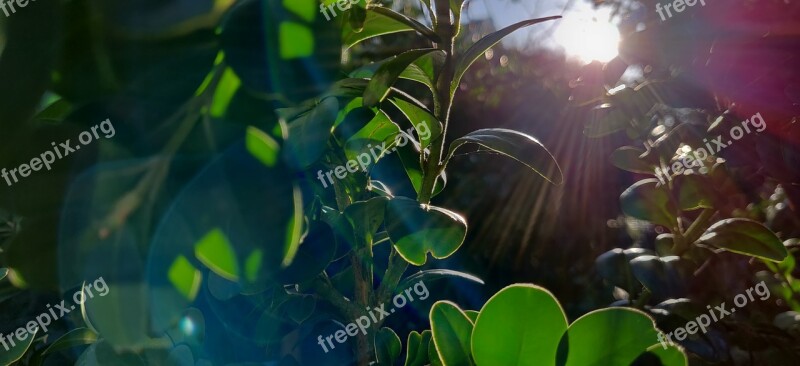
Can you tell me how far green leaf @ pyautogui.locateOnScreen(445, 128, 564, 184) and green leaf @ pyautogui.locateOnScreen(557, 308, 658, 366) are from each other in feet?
Answer: 0.32

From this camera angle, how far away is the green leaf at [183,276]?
0.28 meters

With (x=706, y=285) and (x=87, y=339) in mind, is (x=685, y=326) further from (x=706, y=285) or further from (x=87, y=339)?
(x=87, y=339)

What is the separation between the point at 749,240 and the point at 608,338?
334 millimetres

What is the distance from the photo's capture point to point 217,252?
0.27 metres

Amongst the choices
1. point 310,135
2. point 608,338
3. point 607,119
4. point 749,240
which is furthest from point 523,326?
point 607,119

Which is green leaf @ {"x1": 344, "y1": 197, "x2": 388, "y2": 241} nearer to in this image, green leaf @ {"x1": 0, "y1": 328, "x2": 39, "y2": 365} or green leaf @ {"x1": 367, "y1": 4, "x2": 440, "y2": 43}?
green leaf @ {"x1": 367, "y1": 4, "x2": 440, "y2": 43}

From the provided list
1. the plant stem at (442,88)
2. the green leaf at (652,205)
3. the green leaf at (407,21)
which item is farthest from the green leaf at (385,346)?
the green leaf at (652,205)

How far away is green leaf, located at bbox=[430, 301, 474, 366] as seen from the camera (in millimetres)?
363

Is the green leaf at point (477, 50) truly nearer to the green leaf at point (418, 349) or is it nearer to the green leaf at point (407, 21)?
the green leaf at point (407, 21)

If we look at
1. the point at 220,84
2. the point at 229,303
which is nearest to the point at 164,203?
the point at 220,84

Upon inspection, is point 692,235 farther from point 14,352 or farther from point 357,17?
point 14,352

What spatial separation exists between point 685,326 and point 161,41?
1.76ft

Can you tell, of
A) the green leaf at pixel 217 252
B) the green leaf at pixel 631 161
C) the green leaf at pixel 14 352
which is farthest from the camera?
the green leaf at pixel 631 161

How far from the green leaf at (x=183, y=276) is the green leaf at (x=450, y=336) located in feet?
0.47
